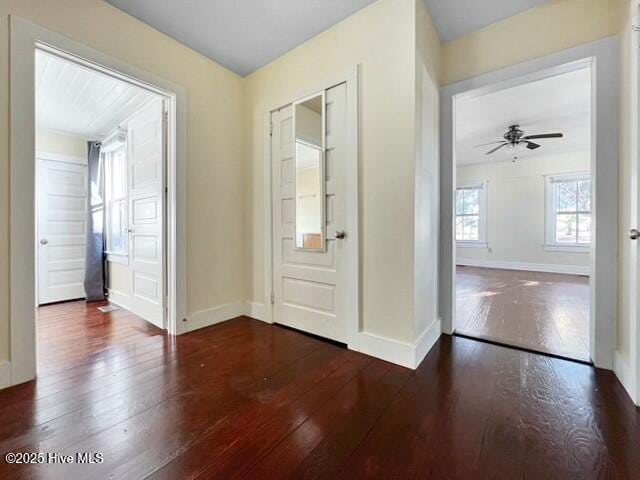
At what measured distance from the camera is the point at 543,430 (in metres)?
1.34

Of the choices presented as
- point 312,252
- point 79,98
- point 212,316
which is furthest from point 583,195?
point 79,98

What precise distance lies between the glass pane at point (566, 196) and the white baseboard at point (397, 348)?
6165mm

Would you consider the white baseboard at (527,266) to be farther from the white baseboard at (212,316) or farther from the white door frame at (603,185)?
the white baseboard at (212,316)

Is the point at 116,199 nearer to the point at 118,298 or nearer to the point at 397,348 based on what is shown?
the point at 118,298

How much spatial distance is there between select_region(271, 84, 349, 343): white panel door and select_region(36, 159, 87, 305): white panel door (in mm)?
3334

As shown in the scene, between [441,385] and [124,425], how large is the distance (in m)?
1.75

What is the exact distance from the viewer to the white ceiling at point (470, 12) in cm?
210

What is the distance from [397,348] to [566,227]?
660 cm

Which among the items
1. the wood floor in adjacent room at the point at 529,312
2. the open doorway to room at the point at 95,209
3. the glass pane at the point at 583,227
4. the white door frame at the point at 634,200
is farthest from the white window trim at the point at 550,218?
the open doorway to room at the point at 95,209

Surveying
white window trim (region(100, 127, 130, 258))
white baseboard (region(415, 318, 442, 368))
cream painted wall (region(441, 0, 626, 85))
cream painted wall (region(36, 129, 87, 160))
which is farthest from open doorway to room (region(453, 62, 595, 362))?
cream painted wall (region(36, 129, 87, 160))

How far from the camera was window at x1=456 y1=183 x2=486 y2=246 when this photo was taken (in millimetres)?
7277

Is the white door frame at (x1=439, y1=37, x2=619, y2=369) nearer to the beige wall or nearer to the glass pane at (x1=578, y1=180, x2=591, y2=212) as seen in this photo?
the beige wall

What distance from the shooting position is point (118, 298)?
3754mm

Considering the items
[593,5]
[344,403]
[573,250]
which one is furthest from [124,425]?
[573,250]
